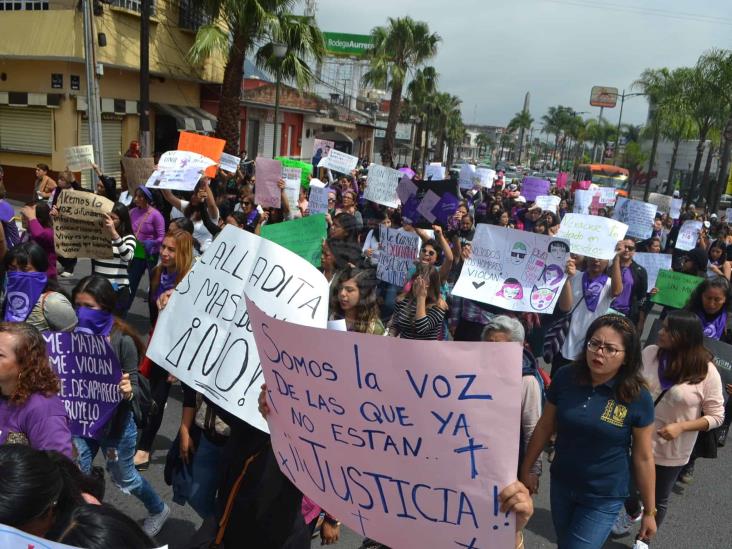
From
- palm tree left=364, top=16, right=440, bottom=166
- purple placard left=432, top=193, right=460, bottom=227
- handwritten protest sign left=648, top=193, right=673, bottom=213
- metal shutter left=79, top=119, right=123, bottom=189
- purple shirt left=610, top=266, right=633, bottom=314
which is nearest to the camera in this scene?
purple shirt left=610, top=266, right=633, bottom=314

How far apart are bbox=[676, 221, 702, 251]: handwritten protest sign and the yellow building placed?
1328 centimetres

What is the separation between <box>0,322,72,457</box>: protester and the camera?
247cm

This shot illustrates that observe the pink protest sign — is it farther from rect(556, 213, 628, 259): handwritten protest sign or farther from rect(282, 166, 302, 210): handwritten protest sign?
rect(282, 166, 302, 210): handwritten protest sign

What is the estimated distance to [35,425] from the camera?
8.16ft

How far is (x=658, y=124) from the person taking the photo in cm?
4166

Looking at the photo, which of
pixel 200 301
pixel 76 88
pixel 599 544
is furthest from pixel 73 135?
pixel 599 544

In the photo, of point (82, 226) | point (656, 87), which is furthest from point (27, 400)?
point (656, 87)

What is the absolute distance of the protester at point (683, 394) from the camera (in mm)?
3625

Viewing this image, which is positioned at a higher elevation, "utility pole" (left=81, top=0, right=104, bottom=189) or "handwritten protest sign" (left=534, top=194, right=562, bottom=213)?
"utility pole" (left=81, top=0, right=104, bottom=189)

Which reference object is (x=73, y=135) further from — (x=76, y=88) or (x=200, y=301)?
(x=200, y=301)

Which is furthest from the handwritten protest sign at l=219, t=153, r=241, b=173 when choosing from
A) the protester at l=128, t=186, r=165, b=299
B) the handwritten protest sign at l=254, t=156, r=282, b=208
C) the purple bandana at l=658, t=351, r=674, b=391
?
the purple bandana at l=658, t=351, r=674, b=391

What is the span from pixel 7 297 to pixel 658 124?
145 feet

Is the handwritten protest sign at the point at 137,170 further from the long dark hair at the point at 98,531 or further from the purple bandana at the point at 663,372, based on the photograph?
the long dark hair at the point at 98,531

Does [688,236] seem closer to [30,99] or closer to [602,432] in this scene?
[602,432]
